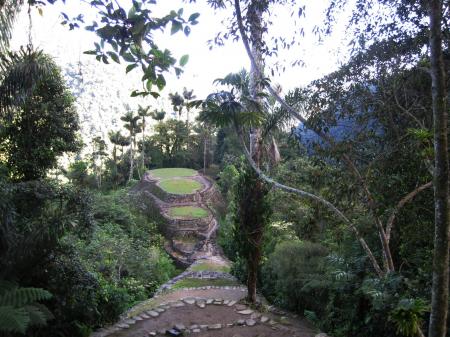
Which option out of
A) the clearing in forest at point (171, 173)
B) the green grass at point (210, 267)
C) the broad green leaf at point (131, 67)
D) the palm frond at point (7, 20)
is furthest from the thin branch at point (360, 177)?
the clearing in forest at point (171, 173)

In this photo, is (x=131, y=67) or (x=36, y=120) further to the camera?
(x=36, y=120)

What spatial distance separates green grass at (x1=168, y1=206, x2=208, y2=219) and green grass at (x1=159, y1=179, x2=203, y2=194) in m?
1.92

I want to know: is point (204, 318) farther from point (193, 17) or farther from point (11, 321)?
point (193, 17)

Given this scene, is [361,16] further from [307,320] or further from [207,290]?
[207,290]

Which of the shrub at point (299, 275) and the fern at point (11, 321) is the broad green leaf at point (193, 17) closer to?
the fern at point (11, 321)

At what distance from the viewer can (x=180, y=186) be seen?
2595 cm

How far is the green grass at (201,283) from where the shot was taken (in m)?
10.6

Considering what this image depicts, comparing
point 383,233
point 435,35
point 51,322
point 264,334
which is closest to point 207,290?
point 264,334

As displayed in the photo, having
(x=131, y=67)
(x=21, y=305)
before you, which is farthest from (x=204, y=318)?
(x=131, y=67)

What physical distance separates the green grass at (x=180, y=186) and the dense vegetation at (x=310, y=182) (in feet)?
50.1

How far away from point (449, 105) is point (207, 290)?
7.67 metres

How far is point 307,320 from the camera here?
24.4 ft

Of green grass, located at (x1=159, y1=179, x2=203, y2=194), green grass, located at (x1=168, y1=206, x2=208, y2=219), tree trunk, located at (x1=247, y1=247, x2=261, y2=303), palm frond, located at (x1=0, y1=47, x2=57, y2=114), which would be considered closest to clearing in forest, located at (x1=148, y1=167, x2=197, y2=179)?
green grass, located at (x1=159, y1=179, x2=203, y2=194)

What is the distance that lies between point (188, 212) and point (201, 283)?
11.4 metres
